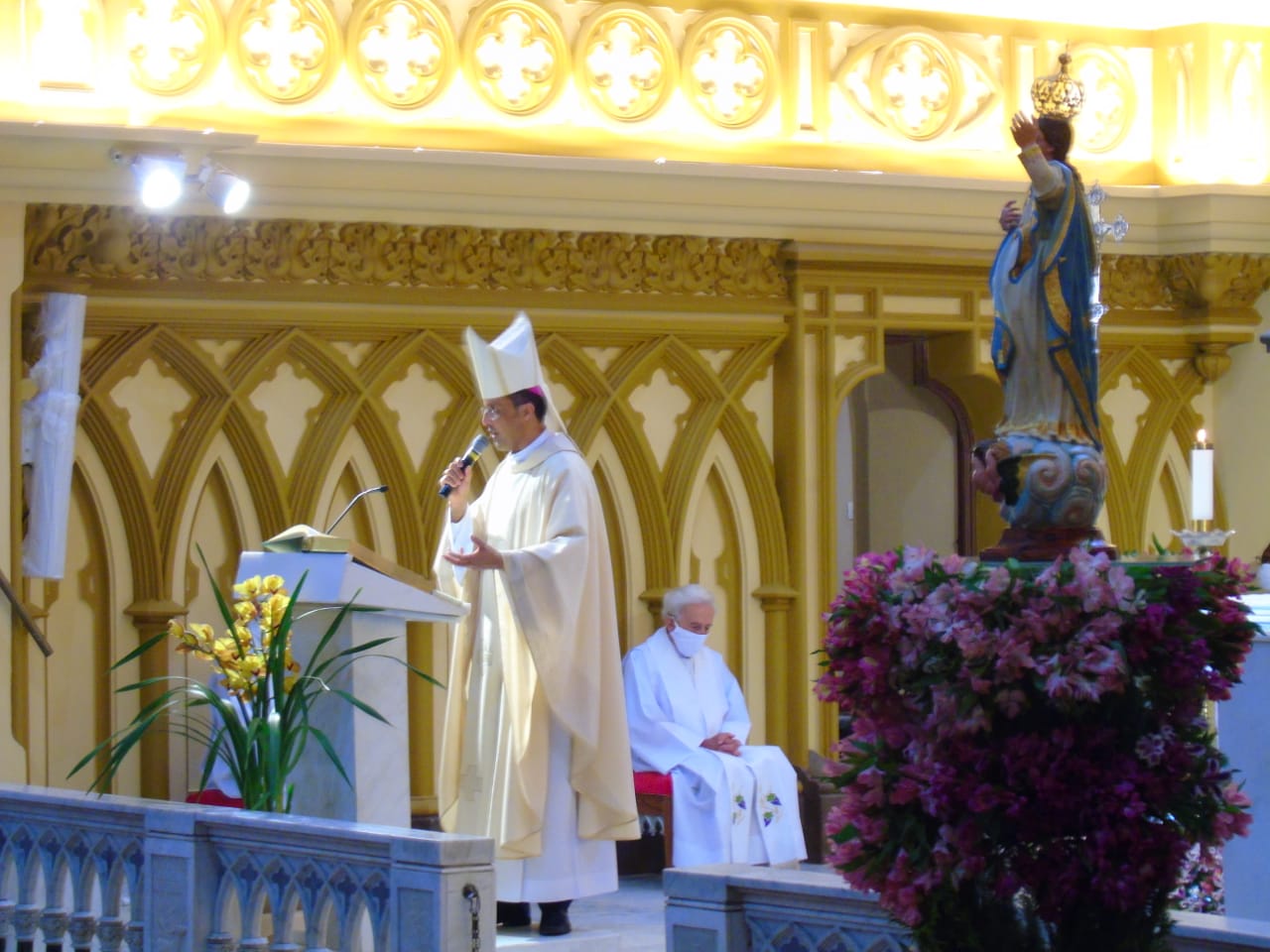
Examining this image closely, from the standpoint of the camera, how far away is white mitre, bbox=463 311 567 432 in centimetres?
702

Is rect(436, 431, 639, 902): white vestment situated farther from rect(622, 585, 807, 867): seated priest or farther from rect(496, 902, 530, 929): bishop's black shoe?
rect(622, 585, 807, 867): seated priest

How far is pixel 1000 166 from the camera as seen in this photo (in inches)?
404

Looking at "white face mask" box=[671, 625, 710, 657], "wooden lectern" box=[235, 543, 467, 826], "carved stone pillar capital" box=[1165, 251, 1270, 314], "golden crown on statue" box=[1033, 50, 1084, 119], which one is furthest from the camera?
"carved stone pillar capital" box=[1165, 251, 1270, 314]

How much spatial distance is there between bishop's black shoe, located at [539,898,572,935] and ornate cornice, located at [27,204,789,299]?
3118 mm

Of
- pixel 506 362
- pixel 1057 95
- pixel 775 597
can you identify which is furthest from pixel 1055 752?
pixel 775 597

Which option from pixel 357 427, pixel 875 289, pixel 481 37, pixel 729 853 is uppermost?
pixel 481 37

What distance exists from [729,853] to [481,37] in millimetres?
3511

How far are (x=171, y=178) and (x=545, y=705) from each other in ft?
8.36

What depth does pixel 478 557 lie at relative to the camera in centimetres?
669

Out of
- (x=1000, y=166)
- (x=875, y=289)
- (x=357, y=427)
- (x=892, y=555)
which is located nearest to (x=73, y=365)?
(x=357, y=427)

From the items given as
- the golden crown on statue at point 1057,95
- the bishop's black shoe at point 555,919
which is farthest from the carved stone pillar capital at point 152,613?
the golden crown on statue at point 1057,95

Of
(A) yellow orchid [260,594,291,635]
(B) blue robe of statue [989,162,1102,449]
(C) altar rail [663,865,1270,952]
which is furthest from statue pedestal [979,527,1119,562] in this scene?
(A) yellow orchid [260,594,291,635]

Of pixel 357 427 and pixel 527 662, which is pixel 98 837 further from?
pixel 357 427

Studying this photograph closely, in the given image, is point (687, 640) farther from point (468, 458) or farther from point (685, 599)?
point (468, 458)
